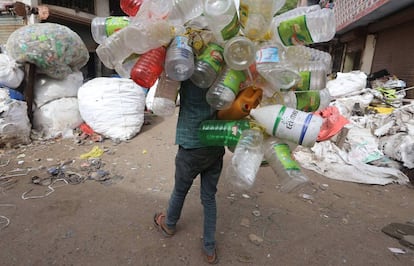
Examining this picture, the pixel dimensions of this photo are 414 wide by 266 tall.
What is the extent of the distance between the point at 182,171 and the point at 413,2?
5722mm

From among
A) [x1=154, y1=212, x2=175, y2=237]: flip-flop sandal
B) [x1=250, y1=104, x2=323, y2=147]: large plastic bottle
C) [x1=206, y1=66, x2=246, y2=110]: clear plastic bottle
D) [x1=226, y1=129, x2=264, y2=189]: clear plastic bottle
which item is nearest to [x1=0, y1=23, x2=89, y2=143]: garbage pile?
[x1=154, y1=212, x2=175, y2=237]: flip-flop sandal

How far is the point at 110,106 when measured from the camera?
382 cm

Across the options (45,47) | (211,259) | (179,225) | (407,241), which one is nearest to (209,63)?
(211,259)

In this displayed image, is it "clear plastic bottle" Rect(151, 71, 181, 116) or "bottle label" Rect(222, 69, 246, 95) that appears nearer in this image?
"bottle label" Rect(222, 69, 246, 95)

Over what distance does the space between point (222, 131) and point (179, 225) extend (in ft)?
3.73

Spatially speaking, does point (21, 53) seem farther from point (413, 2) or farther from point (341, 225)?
point (413, 2)

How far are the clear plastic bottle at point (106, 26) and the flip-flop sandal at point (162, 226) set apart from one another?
1.35 m

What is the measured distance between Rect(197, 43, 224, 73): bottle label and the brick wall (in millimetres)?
5278

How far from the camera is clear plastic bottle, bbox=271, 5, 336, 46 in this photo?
122cm

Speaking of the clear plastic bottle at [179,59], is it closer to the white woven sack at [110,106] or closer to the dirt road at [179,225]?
the dirt road at [179,225]

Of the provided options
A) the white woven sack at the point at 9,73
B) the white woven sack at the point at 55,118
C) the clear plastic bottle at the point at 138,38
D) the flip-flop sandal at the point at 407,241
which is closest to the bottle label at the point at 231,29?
the clear plastic bottle at the point at 138,38

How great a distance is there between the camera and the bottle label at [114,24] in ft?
4.22

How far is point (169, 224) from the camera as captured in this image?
6.40 feet

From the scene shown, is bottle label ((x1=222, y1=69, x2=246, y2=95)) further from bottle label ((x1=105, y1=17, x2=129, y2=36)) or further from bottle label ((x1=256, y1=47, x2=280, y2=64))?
bottle label ((x1=105, y1=17, x2=129, y2=36))
